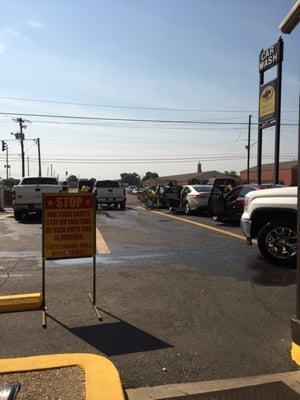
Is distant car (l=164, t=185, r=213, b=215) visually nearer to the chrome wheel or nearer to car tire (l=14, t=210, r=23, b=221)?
car tire (l=14, t=210, r=23, b=221)

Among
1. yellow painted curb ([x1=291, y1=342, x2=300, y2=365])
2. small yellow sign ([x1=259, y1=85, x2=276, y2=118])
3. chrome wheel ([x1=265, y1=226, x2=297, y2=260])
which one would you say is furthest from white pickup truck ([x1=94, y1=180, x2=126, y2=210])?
yellow painted curb ([x1=291, y1=342, x2=300, y2=365])

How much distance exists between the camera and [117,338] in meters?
5.70

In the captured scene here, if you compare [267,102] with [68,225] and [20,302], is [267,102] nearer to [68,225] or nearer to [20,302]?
[68,225]

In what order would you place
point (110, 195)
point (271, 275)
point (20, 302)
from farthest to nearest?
1. point (110, 195)
2. point (271, 275)
3. point (20, 302)

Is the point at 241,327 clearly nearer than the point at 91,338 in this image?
No

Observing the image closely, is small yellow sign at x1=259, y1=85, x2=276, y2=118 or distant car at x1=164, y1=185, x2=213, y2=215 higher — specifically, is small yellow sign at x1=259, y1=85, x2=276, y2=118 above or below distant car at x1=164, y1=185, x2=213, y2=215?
above

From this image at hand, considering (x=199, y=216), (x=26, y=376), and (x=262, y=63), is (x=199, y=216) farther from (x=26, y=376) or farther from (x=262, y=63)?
(x=26, y=376)

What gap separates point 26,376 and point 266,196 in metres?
6.45

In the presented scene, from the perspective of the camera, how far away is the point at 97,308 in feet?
22.5

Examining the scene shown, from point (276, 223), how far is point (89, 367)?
19.2ft

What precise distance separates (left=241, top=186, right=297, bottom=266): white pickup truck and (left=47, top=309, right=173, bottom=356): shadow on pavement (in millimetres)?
4384

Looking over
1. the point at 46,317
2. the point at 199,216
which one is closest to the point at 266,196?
the point at 46,317

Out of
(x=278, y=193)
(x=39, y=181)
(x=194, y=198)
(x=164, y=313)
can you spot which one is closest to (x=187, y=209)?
(x=194, y=198)

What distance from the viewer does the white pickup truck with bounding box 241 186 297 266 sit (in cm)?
953
